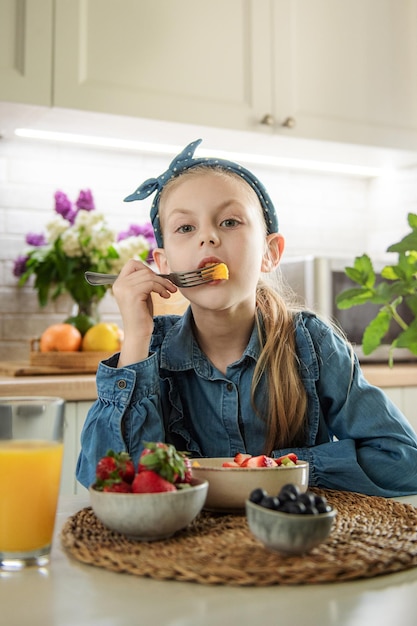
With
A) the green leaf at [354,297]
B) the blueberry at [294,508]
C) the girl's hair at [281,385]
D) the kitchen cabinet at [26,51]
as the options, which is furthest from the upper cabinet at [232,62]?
the blueberry at [294,508]

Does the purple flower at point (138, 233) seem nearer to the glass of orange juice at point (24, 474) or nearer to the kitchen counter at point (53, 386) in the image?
the kitchen counter at point (53, 386)

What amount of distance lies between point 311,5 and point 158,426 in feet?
6.58

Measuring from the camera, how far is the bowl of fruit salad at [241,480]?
2.87 ft

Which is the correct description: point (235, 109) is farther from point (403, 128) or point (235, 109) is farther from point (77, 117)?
point (403, 128)

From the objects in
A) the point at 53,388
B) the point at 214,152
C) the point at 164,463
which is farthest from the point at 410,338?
the point at 214,152

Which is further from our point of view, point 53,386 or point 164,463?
point 53,386

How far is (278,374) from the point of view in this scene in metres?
1.31

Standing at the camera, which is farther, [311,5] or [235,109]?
[311,5]

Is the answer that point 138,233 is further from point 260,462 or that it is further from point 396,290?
point 396,290

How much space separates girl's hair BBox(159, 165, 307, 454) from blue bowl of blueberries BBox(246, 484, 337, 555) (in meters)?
0.55

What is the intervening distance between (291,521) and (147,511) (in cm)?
14

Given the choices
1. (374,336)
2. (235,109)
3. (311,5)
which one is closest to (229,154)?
(235,109)

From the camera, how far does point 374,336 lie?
0.90m

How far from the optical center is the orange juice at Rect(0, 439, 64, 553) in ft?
2.38
